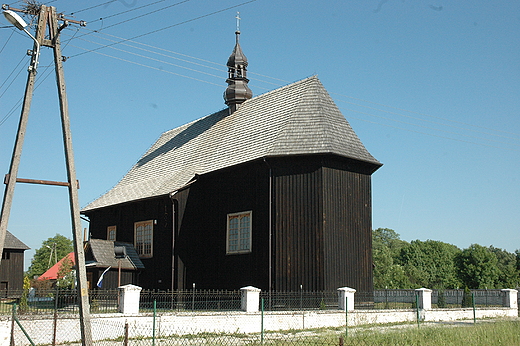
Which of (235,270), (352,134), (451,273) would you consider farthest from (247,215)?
(451,273)

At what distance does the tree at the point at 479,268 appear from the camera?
5831 centimetres

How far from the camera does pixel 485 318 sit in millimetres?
24109

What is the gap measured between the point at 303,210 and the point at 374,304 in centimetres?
446

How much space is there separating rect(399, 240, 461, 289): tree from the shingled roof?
51183 millimetres

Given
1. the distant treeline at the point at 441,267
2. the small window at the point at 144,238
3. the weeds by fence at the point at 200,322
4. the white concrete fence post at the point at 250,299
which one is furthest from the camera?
the distant treeline at the point at 441,267

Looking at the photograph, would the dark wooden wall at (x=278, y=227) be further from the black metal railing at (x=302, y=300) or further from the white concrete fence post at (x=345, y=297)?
the white concrete fence post at (x=345, y=297)

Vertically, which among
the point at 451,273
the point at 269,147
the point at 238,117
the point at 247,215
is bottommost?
the point at 451,273

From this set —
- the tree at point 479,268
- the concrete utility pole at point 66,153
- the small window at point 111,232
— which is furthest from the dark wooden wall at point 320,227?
the tree at point 479,268

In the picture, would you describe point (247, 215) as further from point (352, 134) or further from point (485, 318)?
point (485, 318)

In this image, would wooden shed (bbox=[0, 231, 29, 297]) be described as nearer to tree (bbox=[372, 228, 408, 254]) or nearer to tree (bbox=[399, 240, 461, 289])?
tree (bbox=[399, 240, 461, 289])

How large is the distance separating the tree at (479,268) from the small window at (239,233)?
41.9 m

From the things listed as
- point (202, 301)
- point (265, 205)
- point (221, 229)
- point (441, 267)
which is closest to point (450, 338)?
point (202, 301)

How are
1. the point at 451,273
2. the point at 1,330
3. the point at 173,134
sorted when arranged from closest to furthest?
1. the point at 1,330
2. the point at 173,134
3. the point at 451,273

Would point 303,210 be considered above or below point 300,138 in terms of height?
below
